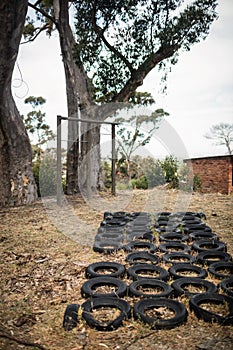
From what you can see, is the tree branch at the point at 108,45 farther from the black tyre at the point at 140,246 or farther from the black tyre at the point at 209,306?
the black tyre at the point at 209,306

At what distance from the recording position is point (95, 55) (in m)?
7.09

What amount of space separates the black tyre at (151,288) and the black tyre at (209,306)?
19 cm

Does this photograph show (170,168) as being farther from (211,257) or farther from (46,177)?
(211,257)

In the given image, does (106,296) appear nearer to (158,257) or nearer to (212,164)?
(158,257)

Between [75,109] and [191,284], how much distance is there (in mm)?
6134

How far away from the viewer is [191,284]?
2.15 meters

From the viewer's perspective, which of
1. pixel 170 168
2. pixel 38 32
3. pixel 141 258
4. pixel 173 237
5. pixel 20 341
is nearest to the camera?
pixel 20 341

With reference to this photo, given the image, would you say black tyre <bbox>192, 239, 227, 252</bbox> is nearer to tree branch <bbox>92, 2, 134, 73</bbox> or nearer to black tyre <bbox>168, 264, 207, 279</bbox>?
black tyre <bbox>168, 264, 207, 279</bbox>

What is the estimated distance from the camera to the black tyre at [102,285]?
77.4 inches

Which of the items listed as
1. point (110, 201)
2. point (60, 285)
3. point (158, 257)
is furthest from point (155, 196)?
point (60, 285)

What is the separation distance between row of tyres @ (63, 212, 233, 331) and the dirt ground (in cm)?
5

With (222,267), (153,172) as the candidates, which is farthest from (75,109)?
(222,267)

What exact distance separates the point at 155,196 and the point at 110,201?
1.28 m

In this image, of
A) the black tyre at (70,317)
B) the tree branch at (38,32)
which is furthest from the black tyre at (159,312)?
the tree branch at (38,32)
